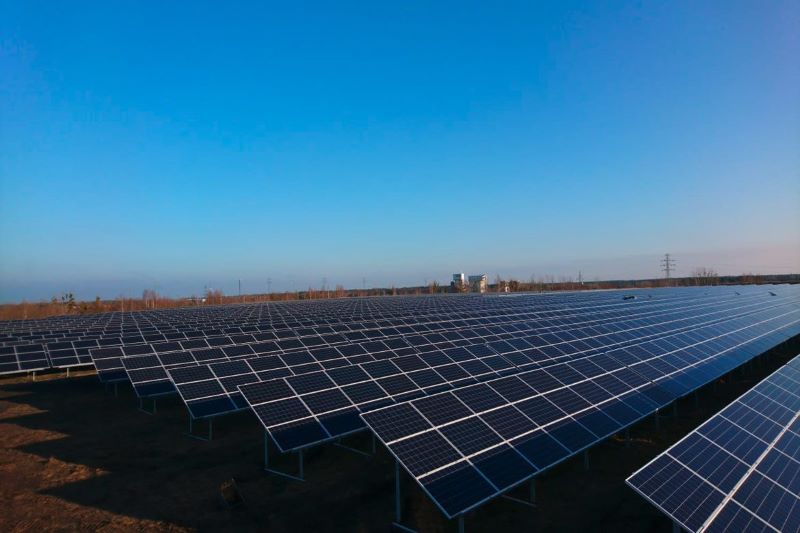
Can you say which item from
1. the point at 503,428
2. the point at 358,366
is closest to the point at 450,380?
the point at 358,366

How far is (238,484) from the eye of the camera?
10.0 m

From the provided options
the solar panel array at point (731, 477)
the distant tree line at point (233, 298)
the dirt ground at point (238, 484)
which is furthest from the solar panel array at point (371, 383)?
the distant tree line at point (233, 298)

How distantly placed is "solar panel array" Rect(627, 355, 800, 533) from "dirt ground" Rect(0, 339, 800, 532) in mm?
1842

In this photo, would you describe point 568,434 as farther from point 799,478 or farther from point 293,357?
point 293,357

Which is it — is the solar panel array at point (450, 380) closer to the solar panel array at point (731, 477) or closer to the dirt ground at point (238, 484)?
the dirt ground at point (238, 484)

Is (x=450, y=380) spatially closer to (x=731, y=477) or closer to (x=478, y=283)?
(x=731, y=477)

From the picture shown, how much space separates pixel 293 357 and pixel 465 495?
11.2 metres

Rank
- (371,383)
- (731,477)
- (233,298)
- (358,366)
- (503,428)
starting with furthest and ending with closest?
1. (233,298)
2. (358,366)
3. (371,383)
4. (503,428)
5. (731,477)

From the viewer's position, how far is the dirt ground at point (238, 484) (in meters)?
8.33

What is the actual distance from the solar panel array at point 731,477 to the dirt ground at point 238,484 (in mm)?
1842

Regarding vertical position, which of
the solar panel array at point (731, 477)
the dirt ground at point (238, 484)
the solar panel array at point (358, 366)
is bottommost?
the dirt ground at point (238, 484)

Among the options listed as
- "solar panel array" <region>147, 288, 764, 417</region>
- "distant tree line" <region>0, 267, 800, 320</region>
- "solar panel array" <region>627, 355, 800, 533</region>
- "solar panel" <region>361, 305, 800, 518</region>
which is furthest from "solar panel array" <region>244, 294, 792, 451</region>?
"distant tree line" <region>0, 267, 800, 320</region>

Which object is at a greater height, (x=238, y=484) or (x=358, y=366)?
(x=358, y=366)

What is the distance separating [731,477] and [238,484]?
31.5 feet
